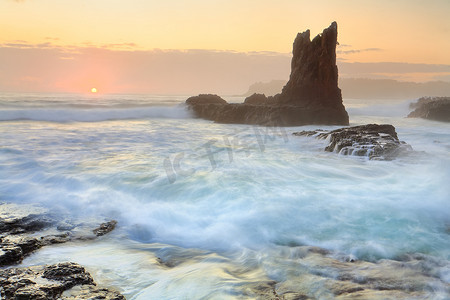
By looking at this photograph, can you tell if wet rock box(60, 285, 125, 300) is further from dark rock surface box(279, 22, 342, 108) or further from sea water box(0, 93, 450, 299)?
dark rock surface box(279, 22, 342, 108)

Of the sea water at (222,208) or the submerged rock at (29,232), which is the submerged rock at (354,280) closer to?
the sea water at (222,208)

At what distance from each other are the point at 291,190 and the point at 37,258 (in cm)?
501

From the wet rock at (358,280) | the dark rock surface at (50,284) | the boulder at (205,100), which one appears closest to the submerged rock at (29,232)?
the dark rock surface at (50,284)

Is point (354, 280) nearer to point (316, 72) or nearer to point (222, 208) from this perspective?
point (222, 208)

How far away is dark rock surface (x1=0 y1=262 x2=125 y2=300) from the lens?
2.82 metres

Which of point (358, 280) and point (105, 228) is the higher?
point (358, 280)

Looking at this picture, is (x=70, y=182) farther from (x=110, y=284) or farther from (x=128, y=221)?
(x=110, y=284)

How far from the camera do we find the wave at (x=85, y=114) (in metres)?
26.1

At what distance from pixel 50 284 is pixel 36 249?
1429 millimetres

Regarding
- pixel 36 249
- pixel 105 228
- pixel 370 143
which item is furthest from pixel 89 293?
pixel 370 143

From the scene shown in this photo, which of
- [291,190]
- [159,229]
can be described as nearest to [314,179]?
[291,190]

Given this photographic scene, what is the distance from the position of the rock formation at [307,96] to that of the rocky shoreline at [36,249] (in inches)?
764

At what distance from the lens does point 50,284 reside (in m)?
2.96

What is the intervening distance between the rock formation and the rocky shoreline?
63.6 ft
